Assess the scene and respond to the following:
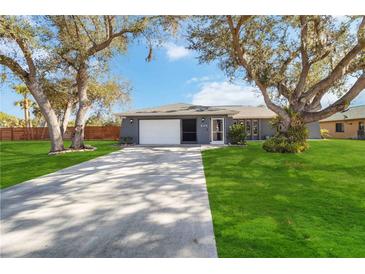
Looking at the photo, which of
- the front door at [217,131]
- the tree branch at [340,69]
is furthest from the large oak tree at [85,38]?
the tree branch at [340,69]

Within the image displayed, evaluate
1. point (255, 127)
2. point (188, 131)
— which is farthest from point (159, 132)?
point (255, 127)

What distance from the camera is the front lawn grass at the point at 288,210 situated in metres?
2.89

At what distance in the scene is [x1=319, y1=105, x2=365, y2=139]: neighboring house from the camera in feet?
78.2

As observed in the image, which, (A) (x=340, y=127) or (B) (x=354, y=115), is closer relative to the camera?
(B) (x=354, y=115)

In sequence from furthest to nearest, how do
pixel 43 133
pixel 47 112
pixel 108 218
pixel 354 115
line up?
pixel 43 133 → pixel 354 115 → pixel 47 112 → pixel 108 218

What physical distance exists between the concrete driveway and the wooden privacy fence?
725 inches

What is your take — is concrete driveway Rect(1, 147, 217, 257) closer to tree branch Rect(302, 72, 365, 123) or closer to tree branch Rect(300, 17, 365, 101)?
tree branch Rect(302, 72, 365, 123)

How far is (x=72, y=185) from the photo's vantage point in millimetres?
6109

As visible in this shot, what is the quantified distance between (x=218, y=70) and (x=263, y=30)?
3.26 m

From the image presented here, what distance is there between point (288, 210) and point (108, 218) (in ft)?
10.4

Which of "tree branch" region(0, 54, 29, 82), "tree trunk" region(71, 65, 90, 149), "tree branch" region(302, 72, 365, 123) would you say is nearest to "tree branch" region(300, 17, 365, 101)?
"tree branch" region(302, 72, 365, 123)

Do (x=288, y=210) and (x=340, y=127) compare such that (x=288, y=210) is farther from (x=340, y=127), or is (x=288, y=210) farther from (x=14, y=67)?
(x=340, y=127)

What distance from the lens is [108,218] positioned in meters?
3.88

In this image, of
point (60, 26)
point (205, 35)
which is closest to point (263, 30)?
point (205, 35)
